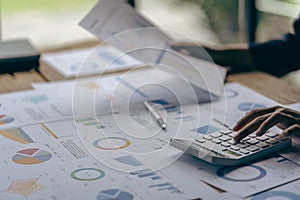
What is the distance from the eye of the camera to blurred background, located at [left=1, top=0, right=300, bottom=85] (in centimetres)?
194

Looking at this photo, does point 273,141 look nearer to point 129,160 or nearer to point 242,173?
point 242,173

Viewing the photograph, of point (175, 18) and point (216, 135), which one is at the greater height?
point (216, 135)

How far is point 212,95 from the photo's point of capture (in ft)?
3.78

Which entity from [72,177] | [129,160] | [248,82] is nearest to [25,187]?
[72,177]

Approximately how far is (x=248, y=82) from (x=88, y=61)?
0.41 meters

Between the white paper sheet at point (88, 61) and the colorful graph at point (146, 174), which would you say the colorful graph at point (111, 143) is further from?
the white paper sheet at point (88, 61)

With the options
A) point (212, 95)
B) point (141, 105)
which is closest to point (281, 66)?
point (212, 95)

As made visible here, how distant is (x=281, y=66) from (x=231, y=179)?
1.93 feet

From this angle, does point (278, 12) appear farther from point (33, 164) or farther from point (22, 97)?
point (33, 164)

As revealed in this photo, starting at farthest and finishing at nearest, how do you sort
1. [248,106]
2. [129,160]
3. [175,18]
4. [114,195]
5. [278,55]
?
[175,18] < [278,55] < [248,106] < [129,160] < [114,195]

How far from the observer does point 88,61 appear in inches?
55.6

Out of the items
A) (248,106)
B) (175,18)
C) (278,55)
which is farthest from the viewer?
(175,18)

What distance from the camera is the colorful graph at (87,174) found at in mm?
814

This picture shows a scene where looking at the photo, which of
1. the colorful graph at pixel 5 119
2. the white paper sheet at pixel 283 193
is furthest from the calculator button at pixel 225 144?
the colorful graph at pixel 5 119
